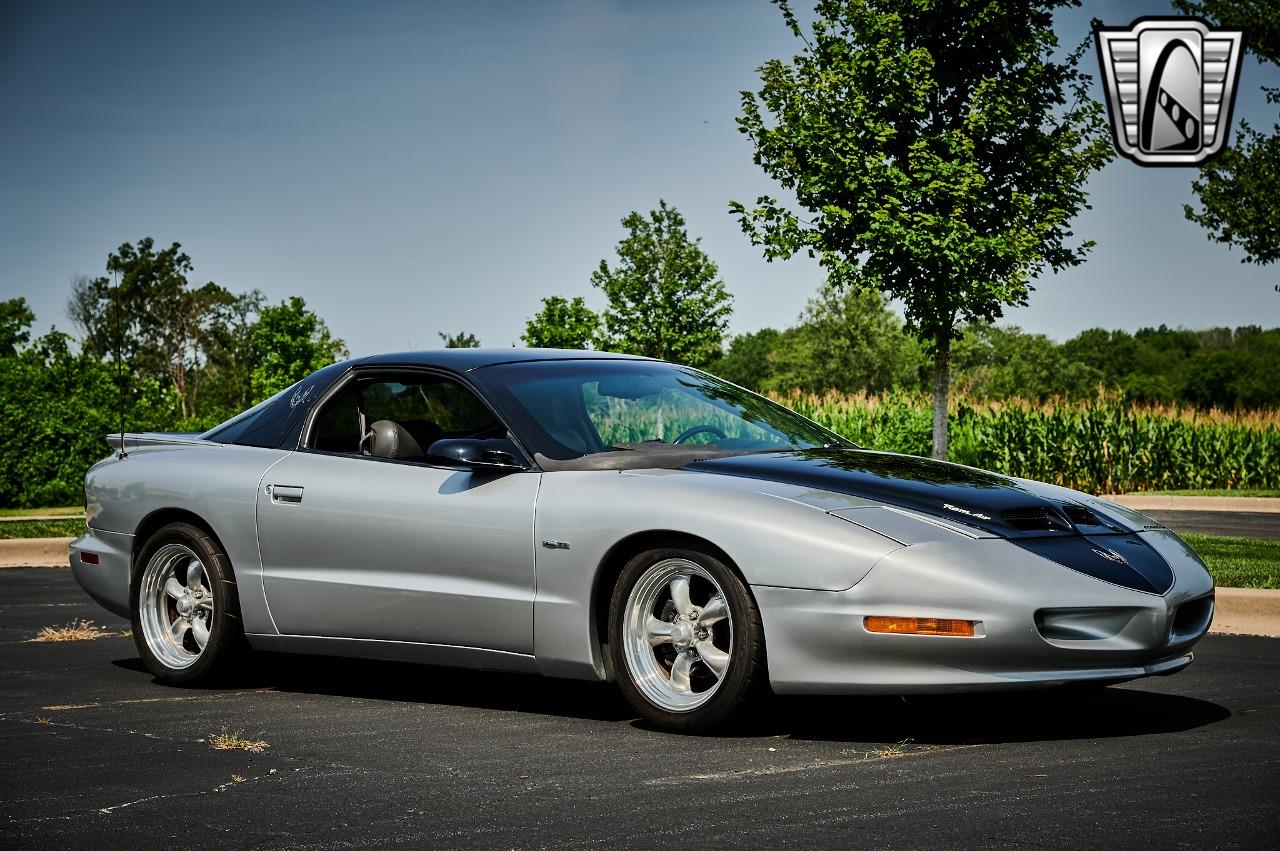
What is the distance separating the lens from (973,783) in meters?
4.76

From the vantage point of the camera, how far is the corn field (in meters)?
26.9

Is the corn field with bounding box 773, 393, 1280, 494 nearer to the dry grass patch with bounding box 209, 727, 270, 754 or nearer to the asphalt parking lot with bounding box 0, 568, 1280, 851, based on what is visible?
the asphalt parking lot with bounding box 0, 568, 1280, 851

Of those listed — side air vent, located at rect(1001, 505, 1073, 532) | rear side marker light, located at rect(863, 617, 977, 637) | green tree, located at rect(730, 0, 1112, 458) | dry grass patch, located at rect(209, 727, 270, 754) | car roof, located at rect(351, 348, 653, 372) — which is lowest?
dry grass patch, located at rect(209, 727, 270, 754)

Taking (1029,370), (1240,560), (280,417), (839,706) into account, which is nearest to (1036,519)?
(839,706)

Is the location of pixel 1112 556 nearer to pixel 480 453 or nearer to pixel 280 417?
pixel 480 453

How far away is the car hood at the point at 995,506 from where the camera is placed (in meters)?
5.52

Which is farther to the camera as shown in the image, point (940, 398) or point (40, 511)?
point (40, 511)

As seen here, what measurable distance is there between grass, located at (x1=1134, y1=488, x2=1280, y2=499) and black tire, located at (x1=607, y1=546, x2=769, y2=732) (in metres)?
19.5

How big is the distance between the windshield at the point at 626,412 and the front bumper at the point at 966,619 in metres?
1.29

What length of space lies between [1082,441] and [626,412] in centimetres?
2173

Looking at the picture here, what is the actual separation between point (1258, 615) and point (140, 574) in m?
6.75

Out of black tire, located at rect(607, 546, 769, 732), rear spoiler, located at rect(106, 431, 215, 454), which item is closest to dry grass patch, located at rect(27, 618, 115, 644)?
rear spoiler, located at rect(106, 431, 215, 454)

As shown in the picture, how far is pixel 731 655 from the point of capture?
5.57m

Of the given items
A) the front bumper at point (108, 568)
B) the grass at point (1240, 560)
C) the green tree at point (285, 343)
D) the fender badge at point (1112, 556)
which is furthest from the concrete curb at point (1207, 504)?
the green tree at point (285, 343)
